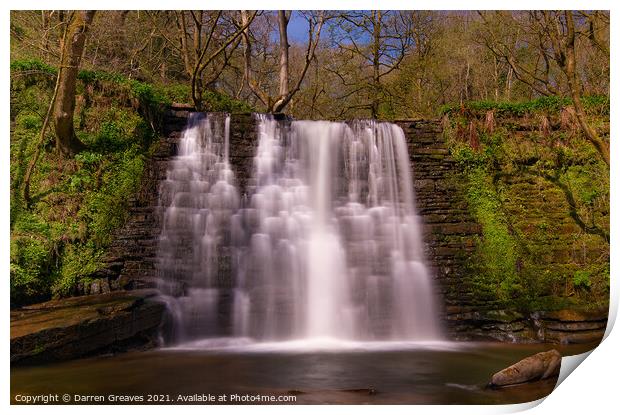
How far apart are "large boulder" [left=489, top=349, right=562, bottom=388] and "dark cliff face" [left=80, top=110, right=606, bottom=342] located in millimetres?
2024

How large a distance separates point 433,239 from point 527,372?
345 cm

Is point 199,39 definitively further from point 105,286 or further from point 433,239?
point 433,239

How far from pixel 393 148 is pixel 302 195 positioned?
2.10 meters

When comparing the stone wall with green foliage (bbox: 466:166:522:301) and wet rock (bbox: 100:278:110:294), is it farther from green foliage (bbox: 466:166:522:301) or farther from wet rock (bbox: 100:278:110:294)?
wet rock (bbox: 100:278:110:294)

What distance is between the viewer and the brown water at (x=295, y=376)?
5.16m

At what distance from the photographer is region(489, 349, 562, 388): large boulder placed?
5.38 m

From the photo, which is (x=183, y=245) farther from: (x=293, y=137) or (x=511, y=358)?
(x=511, y=358)

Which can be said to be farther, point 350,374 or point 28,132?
point 28,132

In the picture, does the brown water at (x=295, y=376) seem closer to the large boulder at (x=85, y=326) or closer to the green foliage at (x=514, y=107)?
the large boulder at (x=85, y=326)

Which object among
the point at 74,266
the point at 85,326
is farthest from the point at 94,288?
the point at 85,326

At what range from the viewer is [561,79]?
38.7 ft

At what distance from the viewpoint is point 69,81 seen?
26.6 feet

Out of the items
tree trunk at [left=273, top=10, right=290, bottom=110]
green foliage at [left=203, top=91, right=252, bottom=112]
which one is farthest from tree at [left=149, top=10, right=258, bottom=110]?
tree trunk at [left=273, top=10, right=290, bottom=110]
